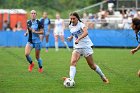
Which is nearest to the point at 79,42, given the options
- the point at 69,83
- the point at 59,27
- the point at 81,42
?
the point at 81,42

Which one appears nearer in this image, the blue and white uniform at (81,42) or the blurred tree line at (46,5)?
the blue and white uniform at (81,42)

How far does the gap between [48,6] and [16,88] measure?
1705 inches

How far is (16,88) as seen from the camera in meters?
14.3

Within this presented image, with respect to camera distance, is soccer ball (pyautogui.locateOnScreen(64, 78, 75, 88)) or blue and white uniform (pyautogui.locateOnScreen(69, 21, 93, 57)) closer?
soccer ball (pyautogui.locateOnScreen(64, 78, 75, 88))

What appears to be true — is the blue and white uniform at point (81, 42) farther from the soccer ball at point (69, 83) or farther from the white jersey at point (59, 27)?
the white jersey at point (59, 27)

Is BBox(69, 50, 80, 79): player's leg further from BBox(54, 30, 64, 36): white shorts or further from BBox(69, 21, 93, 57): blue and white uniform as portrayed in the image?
BBox(54, 30, 64, 36): white shorts

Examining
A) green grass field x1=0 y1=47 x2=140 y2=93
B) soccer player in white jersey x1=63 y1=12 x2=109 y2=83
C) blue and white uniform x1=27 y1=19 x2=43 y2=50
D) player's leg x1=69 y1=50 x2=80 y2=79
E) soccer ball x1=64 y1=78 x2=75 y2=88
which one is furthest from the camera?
blue and white uniform x1=27 y1=19 x2=43 y2=50

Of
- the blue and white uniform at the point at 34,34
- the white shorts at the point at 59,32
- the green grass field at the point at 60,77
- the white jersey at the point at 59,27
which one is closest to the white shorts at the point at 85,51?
the green grass field at the point at 60,77

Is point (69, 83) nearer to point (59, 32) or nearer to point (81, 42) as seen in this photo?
point (81, 42)

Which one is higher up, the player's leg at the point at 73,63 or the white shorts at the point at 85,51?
the white shorts at the point at 85,51

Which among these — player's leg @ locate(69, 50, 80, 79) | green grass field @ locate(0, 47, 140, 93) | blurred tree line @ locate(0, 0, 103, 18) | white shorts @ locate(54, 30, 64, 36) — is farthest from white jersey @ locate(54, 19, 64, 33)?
blurred tree line @ locate(0, 0, 103, 18)

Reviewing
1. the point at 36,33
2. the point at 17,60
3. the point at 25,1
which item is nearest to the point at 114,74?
the point at 36,33

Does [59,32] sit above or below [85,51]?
below

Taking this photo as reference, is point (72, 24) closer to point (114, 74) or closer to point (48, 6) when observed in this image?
point (114, 74)
